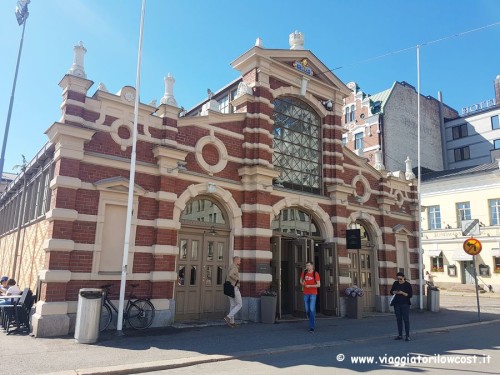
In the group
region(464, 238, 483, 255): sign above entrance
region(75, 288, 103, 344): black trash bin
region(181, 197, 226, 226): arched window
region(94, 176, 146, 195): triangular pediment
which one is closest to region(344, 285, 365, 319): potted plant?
region(464, 238, 483, 255): sign above entrance

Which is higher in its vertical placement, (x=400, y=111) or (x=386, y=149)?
(x=400, y=111)

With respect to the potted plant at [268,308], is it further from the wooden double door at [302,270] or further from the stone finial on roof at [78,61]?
the stone finial on roof at [78,61]

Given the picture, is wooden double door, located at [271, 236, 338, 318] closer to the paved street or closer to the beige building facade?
the paved street

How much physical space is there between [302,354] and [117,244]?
5.85m

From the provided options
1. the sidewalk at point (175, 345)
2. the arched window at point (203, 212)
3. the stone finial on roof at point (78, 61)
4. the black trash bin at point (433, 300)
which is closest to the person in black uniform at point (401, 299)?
the sidewalk at point (175, 345)

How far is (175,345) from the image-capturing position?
8.97m

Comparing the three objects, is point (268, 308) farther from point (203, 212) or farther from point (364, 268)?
point (364, 268)

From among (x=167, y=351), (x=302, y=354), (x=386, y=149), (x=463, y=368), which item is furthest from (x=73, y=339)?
(x=386, y=149)

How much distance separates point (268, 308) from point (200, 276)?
7.84ft

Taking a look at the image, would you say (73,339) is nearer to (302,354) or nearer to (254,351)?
(254,351)

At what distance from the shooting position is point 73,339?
9281 mm

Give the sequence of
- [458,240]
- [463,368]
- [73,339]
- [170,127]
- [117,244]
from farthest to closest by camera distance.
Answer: [458,240], [170,127], [117,244], [73,339], [463,368]

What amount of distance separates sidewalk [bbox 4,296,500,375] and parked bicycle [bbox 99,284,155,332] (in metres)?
0.46

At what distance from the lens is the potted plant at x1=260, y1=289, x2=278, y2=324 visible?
1285 cm
